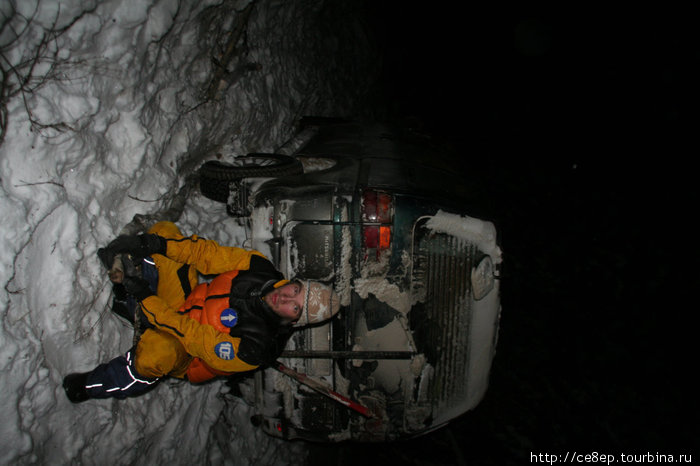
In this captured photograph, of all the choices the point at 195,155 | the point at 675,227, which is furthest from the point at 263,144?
the point at 675,227

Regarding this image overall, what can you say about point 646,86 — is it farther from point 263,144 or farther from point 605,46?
point 263,144

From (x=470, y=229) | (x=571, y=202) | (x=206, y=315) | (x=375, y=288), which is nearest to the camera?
(x=206, y=315)

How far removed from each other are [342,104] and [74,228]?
18.0ft

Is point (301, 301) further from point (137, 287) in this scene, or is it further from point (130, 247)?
point (130, 247)

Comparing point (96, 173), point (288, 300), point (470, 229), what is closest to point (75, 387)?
point (96, 173)

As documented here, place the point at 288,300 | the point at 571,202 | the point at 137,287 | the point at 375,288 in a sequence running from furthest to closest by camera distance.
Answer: the point at 571,202 < the point at 375,288 < the point at 137,287 < the point at 288,300

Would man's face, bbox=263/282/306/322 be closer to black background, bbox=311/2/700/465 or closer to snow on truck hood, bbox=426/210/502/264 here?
snow on truck hood, bbox=426/210/502/264

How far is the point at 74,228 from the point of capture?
2.67m

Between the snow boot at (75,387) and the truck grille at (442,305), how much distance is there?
2534 mm

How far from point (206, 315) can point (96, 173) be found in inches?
52.1

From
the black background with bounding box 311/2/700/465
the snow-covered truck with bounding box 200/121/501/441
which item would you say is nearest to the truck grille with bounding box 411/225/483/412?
the snow-covered truck with bounding box 200/121/501/441

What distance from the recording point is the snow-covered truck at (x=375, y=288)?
295 cm

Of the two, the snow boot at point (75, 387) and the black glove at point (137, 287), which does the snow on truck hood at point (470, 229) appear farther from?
the snow boot at point (75, 387)

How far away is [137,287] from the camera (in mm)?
2705
